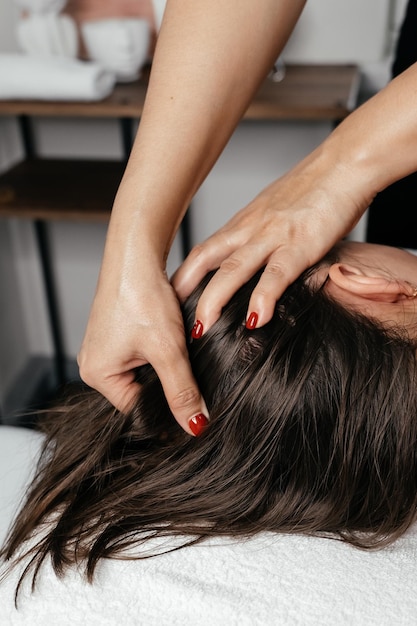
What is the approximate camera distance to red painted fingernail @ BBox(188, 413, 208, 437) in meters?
0.82

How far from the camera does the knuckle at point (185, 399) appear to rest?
80 cm

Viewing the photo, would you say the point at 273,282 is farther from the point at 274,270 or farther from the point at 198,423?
the point at 198,423

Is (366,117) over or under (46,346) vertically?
over

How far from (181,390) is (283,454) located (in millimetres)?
138

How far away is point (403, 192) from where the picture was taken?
1.76m

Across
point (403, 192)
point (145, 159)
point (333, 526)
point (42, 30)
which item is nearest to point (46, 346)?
point (42, 30)

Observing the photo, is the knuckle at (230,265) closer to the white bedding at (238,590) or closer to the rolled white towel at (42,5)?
the white bedding at (238,590)

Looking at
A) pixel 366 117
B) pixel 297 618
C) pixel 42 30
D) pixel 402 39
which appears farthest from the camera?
pixel 42 30

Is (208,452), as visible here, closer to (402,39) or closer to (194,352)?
(194,352)

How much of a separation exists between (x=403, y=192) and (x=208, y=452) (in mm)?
1149

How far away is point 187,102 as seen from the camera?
0.99 m

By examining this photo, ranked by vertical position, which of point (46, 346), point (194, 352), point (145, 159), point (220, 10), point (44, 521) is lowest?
point (46, 346)

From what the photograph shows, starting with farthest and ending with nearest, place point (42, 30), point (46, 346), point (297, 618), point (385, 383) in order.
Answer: point (46, 346)
point (42, 30)
point (385, 383)
point (297, 618)

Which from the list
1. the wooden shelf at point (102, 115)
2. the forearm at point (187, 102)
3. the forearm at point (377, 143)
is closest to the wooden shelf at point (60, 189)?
the wooden shelf at point (102, 115)
